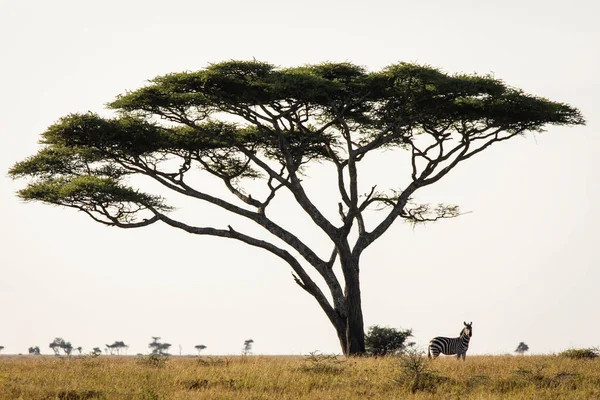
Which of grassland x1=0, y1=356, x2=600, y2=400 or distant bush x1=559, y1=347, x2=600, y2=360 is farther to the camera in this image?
distant bush x1=559, y1=347, x2=600, y2=360

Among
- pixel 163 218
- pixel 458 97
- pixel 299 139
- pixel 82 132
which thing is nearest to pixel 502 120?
pixel 458 97

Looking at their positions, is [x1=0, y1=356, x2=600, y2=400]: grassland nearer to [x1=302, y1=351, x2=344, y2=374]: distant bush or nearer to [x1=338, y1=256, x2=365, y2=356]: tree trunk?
[x1=302, y1=351, x2=344, y2=374]: distant bush

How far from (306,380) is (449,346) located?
30.1 feet

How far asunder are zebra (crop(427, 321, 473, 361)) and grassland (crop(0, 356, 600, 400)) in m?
3.41

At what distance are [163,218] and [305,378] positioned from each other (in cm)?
1181

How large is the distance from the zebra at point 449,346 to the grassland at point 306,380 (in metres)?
3.41

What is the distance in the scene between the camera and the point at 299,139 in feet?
109

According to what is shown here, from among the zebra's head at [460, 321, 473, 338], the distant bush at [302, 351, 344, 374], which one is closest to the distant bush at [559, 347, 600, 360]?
the zebra's head at [460, 321, 473, 338]

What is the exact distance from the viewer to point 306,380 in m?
21.1

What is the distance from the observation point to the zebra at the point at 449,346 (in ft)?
95.1

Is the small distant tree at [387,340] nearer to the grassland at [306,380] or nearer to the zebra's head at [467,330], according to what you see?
the zebra's head at [467,330]

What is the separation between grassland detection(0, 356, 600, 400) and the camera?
1927 centimetres

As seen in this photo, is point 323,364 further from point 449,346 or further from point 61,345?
point 61,345

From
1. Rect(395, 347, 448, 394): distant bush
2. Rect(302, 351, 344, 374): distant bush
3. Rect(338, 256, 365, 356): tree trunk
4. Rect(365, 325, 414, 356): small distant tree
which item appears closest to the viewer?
Rect(395, 347, 448, 394): distant bush
